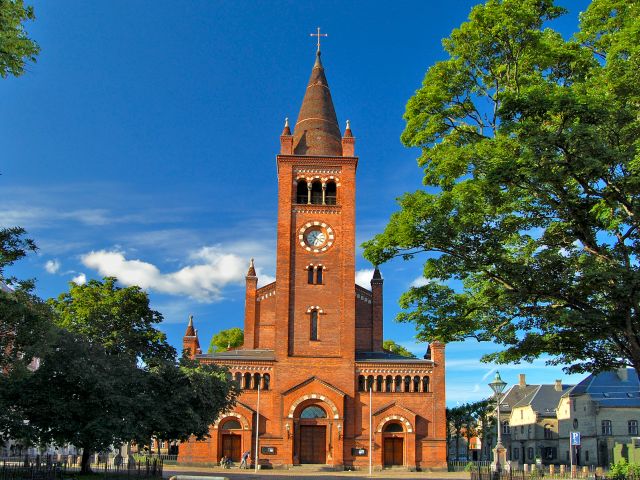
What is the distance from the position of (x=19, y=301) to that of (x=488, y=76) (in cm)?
1570

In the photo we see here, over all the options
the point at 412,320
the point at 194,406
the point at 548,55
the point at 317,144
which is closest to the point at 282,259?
the point at 317,144

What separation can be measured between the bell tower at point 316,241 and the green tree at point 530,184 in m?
31.2

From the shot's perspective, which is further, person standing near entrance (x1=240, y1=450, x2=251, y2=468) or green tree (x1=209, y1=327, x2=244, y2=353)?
green tree (x1=209, y1=327, x2=244, y2=353)

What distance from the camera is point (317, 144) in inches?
2245

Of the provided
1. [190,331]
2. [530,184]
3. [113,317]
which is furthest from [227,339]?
[530,184]

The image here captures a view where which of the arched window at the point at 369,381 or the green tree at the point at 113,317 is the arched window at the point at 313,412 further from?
the green tree at the point at 113,317

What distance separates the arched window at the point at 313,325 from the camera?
5288 centimetres

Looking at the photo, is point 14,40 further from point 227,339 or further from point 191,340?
point 227,339

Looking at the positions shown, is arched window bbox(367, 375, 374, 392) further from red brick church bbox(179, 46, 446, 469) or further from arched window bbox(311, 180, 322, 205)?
arched window bbox(311, 180, 322, 205)

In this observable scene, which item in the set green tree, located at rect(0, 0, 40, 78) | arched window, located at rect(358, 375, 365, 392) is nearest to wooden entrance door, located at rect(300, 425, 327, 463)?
arched window, located at rect(358, 375, 365, 392)

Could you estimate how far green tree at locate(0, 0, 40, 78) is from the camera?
1273cm

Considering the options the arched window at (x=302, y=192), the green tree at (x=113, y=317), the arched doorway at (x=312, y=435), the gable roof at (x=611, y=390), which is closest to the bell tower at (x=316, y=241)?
the arched window at (x=302, y=192)

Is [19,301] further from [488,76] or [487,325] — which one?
[488,76]

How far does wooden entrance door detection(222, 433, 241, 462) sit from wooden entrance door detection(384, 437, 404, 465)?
11149mm
